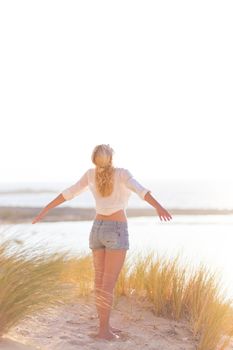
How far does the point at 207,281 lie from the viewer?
7406mm

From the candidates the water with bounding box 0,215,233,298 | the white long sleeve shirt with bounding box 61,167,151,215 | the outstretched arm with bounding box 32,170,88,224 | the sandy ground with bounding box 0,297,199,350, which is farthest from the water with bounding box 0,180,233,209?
the white long sleeve shirt with bounding box 61,167,151,215

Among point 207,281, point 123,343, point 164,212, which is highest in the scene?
point 164,212

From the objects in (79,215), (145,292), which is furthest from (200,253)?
→ (79,215)

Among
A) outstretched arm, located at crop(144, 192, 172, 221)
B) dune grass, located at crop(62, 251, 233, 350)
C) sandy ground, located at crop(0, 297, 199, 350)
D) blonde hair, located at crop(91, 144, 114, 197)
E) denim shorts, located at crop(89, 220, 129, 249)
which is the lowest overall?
sandy ground, located at crop(0, 297, 199, 350)

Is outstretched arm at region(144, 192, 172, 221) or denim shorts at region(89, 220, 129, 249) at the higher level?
outstretched arm at region(144, 192, 172, 221)

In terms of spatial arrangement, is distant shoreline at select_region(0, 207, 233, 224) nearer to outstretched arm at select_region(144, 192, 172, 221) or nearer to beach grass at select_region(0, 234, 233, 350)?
beach grass at select_region(0, 234, 233, 350)

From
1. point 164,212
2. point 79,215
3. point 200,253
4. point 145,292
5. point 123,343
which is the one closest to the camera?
point 164,212

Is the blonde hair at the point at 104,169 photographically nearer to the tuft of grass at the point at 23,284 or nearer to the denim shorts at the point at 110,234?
the denim shorts at the point at 110,234

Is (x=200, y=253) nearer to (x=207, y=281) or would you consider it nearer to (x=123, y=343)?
(x=207, y=281)

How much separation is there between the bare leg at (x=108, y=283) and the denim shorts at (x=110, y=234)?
0.05 m

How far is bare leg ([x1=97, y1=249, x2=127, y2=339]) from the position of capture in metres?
6.26

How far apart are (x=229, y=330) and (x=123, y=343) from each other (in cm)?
115

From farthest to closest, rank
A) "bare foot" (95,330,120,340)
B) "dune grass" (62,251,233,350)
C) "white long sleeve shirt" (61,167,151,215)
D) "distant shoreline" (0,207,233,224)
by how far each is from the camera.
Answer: "distant shoreline" (0,207,233,224), "dune grass" (62,251,233,350), "bare foot" (95,330,120,340), "white long sleeve shirt" (61,167,151,215)

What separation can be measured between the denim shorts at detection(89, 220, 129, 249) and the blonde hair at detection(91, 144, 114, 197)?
0.78ft
